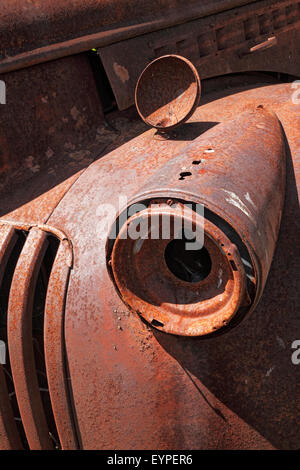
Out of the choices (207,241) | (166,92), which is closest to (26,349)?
(207,241)

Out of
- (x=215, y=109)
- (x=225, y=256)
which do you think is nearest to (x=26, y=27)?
(x=215, y=109)

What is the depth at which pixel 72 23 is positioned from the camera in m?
3.19

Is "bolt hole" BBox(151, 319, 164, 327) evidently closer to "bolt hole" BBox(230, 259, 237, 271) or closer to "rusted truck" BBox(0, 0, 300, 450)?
"rusted truck" BBox(0, 0, 300, 450)

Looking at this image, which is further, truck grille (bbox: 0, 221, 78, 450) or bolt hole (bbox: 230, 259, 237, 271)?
truck grille (bbox: 0, 221, 78, 450)

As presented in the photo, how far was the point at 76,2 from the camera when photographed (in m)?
3.21

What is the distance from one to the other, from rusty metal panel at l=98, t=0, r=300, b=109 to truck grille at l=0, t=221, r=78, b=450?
1378mm

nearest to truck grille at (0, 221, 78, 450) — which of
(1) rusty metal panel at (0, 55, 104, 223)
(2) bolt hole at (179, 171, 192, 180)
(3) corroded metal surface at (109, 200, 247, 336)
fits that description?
(1) rusty metal panel at (0, 55, 104, 223)

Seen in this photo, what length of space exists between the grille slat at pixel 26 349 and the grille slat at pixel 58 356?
0.10 m

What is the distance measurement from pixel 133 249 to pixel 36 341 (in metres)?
1.00

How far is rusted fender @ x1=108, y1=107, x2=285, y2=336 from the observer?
1.79 metres

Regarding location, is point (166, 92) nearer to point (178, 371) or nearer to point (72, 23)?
point (72, 23)

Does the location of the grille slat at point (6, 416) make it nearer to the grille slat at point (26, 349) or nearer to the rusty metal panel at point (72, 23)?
the grille slat at point (26, 349)

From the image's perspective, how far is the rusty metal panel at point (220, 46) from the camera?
3396 mm
